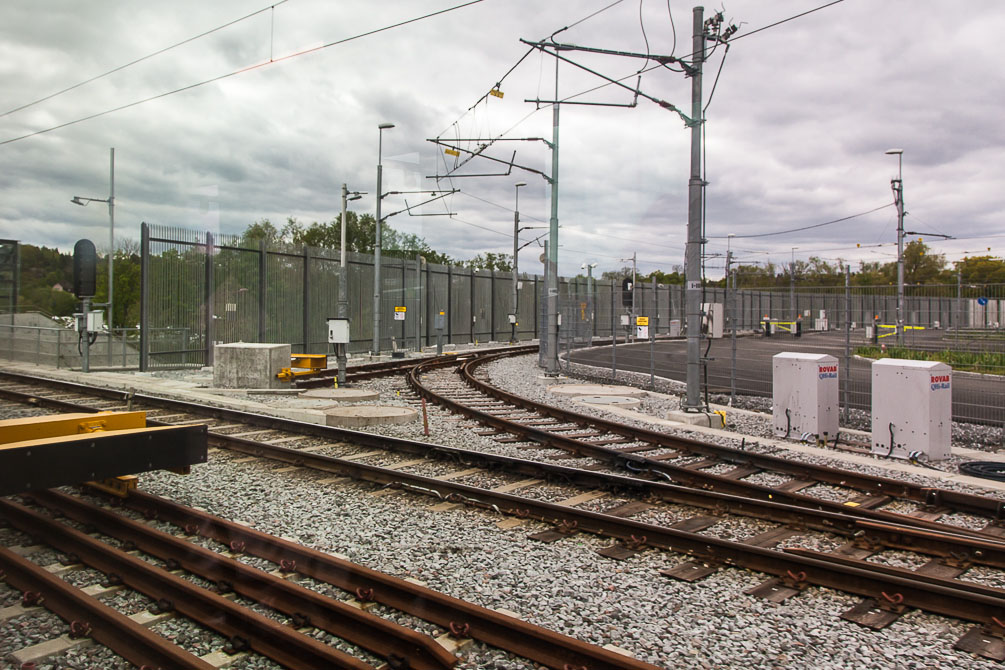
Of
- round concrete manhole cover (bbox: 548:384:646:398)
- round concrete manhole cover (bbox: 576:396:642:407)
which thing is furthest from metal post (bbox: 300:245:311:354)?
round concrete manhole cover (bbox: 576:396:642:407)

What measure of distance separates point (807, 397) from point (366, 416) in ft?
24.3

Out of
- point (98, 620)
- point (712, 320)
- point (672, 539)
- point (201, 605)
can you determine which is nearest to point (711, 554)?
point (672, 539)

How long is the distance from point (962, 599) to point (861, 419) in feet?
32.6

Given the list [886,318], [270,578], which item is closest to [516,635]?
[270,578]

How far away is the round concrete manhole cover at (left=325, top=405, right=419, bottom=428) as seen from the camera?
1177 cm

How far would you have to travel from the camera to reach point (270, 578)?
4.58m

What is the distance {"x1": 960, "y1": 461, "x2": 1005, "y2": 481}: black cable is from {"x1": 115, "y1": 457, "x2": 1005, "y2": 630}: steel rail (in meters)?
4.95

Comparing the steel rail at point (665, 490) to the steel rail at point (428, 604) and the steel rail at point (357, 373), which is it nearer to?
the steel rail at point (428, 604)

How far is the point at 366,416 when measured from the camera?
12.0 m

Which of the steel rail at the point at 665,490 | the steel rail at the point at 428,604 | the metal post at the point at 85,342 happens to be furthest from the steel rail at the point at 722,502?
the metal post at the point at 85,342

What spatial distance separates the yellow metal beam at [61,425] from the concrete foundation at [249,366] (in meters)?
10.3

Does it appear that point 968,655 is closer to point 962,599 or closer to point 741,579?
point 962,599

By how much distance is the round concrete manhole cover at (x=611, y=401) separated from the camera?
1512 centimetres

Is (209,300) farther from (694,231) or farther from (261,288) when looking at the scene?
(694,231)
